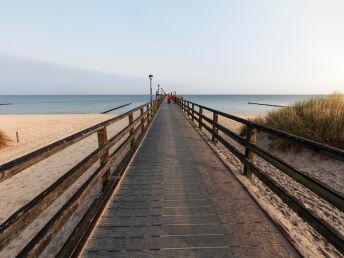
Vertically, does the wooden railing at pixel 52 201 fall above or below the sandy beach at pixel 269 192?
above

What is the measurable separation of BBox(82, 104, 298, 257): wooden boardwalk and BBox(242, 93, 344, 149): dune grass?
483cm

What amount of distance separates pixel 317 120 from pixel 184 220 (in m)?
7.59

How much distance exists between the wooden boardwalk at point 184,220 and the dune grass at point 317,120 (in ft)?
15.9

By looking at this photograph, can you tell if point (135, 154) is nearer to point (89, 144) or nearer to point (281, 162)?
point (281, 162)

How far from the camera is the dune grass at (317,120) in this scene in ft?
24.5

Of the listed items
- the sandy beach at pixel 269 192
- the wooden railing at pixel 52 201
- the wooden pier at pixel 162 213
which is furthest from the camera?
the sandy beach at pixel 269 192

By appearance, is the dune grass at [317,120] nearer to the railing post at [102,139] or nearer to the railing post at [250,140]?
the railing post at [250,140]

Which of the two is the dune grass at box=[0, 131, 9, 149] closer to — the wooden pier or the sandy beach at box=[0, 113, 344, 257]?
the sandy beach at box=[0, 113, 344, 257]

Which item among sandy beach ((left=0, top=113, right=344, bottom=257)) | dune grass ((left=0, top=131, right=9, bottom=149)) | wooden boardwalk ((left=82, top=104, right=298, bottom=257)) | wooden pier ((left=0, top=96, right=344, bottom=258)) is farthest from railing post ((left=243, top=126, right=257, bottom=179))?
dune grass ((left=0, top=131, right=9, bottom=149))

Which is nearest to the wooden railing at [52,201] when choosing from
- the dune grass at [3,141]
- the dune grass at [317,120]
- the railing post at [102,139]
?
the railing post at [102,139]

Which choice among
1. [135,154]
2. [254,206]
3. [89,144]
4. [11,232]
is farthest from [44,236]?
[89,144]

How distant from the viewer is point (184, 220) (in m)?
3.02

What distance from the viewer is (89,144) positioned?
1135 centimetres

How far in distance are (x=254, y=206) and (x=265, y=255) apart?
1.04 m
